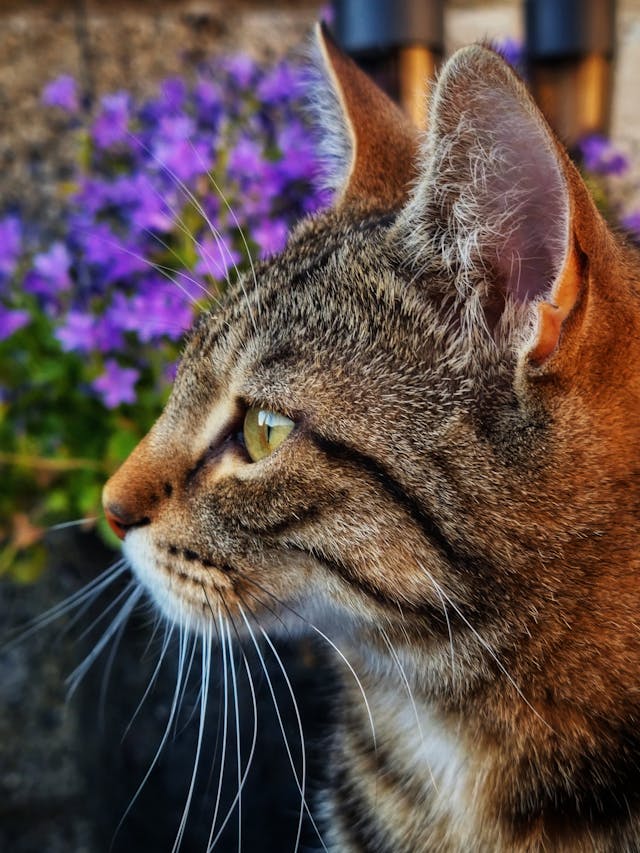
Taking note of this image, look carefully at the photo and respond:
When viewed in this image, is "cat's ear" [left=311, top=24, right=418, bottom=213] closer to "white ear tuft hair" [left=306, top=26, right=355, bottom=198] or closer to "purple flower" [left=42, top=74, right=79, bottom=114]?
"white ear tuft hair" [left=306, top=26, right=355, bottom=198]

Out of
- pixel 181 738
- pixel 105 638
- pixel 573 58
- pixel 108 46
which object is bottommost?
pixel 181 738

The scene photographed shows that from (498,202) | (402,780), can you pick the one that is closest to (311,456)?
(498,202)

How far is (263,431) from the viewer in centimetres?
89

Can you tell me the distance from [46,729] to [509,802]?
4.40 feet

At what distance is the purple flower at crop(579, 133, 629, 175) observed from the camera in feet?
5.68

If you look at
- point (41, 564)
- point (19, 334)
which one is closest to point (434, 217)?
point (19, 334)

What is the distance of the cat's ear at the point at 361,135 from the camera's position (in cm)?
107

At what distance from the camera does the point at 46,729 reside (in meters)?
1.95

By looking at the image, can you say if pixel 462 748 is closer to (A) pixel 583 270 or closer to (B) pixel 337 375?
(B) pixel 337 375

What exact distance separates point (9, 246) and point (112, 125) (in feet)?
0.97

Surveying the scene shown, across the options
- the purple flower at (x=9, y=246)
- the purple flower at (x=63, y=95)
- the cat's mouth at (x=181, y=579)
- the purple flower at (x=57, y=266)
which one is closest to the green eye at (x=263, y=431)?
the cat's mouth at (x=181, y=579)

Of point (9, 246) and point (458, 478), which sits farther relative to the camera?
point (9, 246)

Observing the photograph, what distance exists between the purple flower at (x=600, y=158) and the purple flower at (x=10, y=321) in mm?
1068

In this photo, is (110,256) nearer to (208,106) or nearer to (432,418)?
(208,106)
